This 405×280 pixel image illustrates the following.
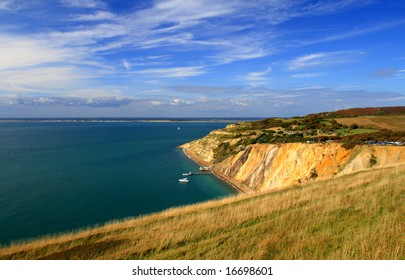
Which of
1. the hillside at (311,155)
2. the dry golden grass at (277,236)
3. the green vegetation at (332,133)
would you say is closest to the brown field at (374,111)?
the green vegetation at (332,133)

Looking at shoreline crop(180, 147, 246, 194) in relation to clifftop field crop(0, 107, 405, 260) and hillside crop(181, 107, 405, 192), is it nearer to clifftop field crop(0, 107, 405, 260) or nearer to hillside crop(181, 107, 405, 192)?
hillside crop(181, 107, 405, 192)

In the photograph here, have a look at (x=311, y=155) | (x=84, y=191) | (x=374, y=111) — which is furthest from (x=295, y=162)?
(x=374, y=111)

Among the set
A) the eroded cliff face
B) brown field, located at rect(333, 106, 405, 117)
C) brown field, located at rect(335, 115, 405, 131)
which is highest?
brown field, located at rect(333, 106, 405, 117)

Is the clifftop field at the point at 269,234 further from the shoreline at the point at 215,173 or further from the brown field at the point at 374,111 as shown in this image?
the brown field at the point at 374,111

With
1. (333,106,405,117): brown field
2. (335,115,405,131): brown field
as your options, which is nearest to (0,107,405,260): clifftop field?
(335,115,405,131): brown field

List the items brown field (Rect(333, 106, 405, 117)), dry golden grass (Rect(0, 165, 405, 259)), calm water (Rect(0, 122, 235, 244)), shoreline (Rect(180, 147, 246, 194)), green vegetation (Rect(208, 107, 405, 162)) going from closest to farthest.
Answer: dry golden grass (Rect(0, 165, 405, 259)) < calm water (Rect(0, 122, 235, 244)) < green vegetation (Rect(208, 107, 405, 162)) < shoreline (Rect(180, 147, 246, 194)) < brown field (Rect(333, 106, 405, 117))

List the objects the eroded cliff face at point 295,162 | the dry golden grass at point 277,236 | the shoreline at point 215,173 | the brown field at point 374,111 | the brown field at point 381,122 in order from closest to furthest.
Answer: the dry golden grass at point 277,236, the eroded cliff face at point 295,162, the shoreline at point 215,173, the brown field at point 381,122, the brown field at point 374,111
